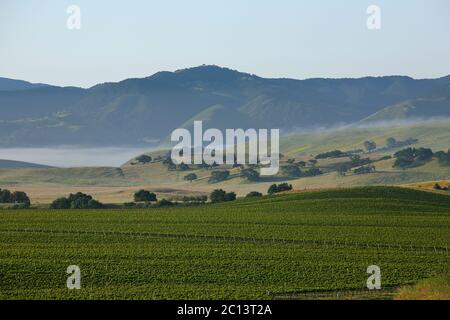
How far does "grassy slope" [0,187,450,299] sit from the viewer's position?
58062mm

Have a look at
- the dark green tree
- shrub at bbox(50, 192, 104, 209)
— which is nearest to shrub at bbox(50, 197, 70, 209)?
shrub at bbox(50, 192, 104, 209)

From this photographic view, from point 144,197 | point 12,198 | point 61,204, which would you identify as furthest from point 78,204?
point 12,198

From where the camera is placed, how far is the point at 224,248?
74.7 meters

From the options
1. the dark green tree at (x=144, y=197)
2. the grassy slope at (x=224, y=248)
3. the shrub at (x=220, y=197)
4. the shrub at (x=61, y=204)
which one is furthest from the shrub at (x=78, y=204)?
the grassy slope at (x=224, y=248)

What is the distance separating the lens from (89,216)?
10219 cm

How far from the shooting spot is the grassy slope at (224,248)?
58062mm

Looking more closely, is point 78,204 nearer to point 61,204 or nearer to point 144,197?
point 61,204

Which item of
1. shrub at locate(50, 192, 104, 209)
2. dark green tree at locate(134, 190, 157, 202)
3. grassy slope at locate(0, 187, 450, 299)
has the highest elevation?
grassy slope at locate(0, 187, 450, 299)

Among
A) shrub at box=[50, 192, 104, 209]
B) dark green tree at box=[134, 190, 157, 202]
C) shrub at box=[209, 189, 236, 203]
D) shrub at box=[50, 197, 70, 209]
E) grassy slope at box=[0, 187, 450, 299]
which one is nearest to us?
grassy slope at box=[0, 187, 450, 299]

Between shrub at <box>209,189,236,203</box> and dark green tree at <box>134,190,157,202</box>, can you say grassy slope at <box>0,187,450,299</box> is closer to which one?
shrub at <box>209,189,236,203</box>

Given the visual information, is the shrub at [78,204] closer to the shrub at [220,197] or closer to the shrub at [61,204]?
the shrub at [61,204]

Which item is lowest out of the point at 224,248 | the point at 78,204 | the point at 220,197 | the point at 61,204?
the point at 61,204

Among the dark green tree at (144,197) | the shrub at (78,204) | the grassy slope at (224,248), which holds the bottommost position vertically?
the dark green tree at (144,197)

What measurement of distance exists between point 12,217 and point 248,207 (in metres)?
28.1
